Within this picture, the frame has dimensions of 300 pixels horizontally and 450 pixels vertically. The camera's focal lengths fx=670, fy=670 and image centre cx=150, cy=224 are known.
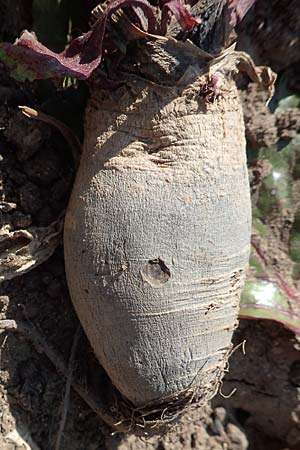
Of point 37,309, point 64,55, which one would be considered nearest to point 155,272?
point 37,309

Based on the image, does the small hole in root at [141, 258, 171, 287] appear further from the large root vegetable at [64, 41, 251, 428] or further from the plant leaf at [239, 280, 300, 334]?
the plant leaf at [239, 280, 300, 334]

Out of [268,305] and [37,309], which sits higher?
[37,309]

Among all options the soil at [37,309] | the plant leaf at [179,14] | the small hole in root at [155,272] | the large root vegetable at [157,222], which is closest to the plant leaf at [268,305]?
the soil at [37,309]

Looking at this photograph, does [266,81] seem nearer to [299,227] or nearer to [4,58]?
[299,227]

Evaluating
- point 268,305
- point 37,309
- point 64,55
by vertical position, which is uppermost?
point 64,55

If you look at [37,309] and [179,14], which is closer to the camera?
[179,14]

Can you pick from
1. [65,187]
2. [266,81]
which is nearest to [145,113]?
[65,187]

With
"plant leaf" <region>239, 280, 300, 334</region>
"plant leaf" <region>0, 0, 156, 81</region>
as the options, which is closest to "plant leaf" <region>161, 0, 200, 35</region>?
"plant leaf" <region>0, 0, 156, 81</region>

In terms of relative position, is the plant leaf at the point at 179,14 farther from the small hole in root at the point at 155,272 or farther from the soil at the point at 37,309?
the small hole in root at the point at 155,272

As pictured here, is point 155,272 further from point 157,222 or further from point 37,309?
point 37,309
